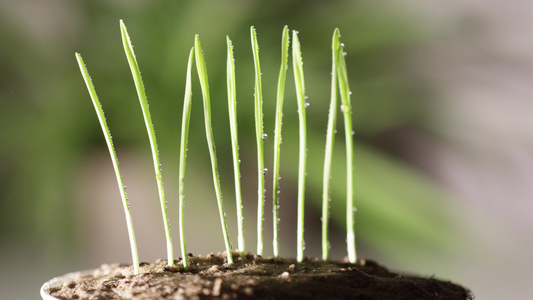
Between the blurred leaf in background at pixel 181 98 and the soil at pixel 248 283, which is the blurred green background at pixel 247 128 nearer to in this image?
the blurred leaf in background at pixel 181 98

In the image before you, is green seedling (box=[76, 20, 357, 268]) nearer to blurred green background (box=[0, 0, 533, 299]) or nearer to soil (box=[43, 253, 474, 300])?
soil (box=[43, 253, 474, 300])

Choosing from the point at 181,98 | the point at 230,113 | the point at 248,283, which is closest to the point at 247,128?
the point at 181,98

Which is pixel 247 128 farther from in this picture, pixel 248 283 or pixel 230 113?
pixel 248 283

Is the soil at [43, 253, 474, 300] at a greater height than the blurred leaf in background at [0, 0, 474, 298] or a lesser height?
lesser

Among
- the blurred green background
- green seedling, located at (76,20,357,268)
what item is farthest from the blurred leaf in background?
green seedling, located at (76,20,357,268)

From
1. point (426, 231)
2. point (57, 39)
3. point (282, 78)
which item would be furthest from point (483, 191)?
point (57, 39)

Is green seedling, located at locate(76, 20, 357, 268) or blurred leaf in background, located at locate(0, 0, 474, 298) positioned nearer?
green seedling, located at locate(76, 20, 357, 268)

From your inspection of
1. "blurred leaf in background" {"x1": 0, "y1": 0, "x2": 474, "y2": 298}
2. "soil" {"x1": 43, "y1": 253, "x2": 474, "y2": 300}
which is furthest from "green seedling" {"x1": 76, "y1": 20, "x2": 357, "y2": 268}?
"blurred leaf in background" {"x1": 0, "y1": 0, "x2": 474, "y2": 298}

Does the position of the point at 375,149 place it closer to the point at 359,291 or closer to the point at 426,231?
the point at 426,231

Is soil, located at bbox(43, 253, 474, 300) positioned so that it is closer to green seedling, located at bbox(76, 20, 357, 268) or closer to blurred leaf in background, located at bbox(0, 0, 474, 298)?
green seedling, located at bbox(76, 20, 357, 268)
